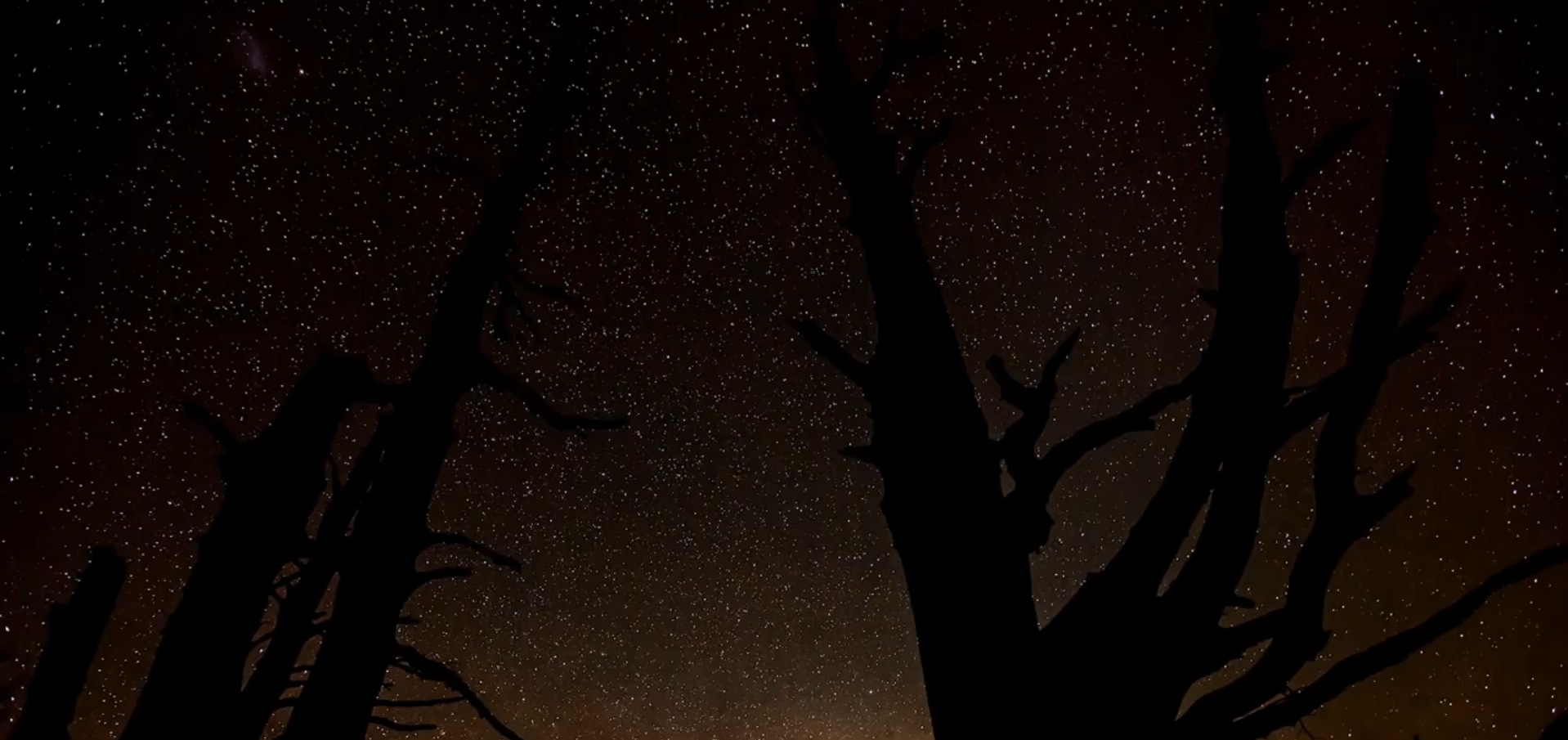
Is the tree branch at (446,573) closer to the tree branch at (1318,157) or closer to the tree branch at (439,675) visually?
the tree branch at (439,675)

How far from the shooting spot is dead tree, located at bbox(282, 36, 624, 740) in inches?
130

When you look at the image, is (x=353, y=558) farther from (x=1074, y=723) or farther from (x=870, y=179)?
(x=1074, y=723)

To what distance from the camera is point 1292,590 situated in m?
1.66

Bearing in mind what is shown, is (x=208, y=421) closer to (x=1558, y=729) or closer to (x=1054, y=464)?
(x=1054, y=464)

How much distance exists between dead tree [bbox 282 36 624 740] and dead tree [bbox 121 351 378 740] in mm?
1102

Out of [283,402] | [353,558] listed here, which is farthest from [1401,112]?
[353,558]

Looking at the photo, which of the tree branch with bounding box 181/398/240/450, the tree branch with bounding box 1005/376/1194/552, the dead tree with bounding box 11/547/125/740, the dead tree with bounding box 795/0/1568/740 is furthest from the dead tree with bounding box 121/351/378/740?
the dead tree with bounding box 11/547/125/740

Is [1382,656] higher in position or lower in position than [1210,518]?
lower

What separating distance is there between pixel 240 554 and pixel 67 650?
2.76 m

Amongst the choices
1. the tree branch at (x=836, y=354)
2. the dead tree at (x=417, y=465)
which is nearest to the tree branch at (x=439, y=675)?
the dead tree at (x=417, y=465)

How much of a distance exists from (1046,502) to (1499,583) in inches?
29.4

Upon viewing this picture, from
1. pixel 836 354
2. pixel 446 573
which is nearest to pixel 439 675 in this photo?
pixel 446 573

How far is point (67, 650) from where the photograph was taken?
157 inches

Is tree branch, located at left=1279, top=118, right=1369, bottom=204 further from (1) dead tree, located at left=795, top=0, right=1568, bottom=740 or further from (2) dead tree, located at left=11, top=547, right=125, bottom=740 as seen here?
(2) dead tree, located at left=11, top=547, right=125, bottom=740
